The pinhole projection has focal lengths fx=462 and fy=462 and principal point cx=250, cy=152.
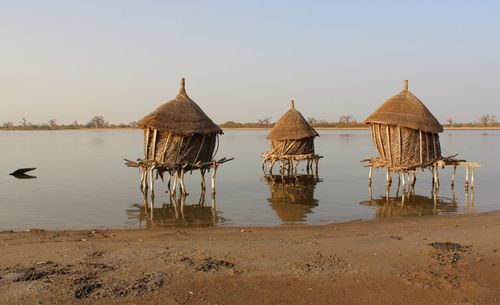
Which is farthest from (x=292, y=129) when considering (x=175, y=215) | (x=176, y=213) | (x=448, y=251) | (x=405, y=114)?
(x=448, y=251)

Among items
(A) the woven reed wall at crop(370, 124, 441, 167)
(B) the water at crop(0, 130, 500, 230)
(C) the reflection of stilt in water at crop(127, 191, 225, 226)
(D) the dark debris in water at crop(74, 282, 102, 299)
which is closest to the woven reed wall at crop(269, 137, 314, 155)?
(B) the water at crop(0, 130, 500, 230)

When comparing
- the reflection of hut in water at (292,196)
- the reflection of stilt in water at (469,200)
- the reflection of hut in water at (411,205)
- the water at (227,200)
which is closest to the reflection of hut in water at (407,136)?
the reflection of hut in water at (411,205)

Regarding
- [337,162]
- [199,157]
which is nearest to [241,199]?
[199,157]

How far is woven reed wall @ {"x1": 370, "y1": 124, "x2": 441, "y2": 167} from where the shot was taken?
18734 mm

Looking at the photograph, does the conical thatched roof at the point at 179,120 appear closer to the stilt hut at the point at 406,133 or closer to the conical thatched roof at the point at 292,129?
the stilt hut at the point at 406,133

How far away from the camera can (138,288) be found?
273 inches

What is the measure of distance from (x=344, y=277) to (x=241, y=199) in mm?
11312

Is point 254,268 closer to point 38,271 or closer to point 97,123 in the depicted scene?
point 38,271

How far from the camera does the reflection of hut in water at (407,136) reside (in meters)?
18.6

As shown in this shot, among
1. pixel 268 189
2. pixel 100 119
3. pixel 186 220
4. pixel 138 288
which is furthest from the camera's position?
pixel 100 119

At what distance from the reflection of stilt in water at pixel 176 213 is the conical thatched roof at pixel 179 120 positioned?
8.99ft

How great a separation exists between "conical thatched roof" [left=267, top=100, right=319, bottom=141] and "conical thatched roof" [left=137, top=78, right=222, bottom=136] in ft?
25.4

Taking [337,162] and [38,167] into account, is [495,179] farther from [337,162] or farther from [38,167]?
[38,167]

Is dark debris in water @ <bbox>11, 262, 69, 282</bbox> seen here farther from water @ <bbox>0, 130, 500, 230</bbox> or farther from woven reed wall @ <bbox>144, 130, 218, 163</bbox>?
woven reed wall @ <bbox>144, 130, 218, 163</bbox>
